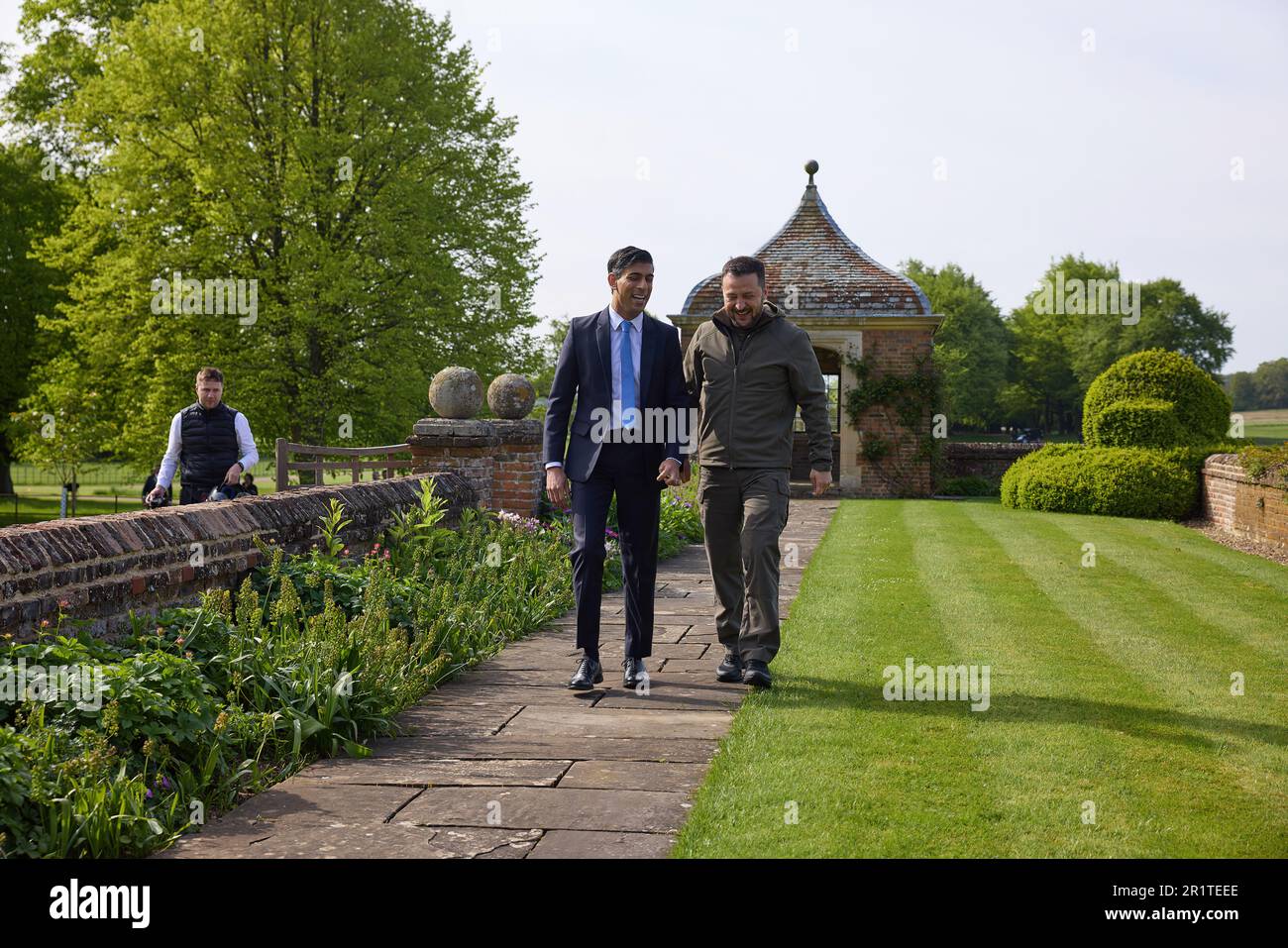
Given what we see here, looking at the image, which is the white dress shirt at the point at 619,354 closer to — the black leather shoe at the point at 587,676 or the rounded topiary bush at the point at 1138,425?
the black leather shoe at the point at 587,676

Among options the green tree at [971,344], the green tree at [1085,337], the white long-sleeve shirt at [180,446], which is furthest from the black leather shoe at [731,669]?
the green tree at [971,344]

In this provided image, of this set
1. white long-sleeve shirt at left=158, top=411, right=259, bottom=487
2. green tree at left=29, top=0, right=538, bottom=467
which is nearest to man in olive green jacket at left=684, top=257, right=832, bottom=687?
white long-sleeve shirt at left=158, top=411, right=259, bottom=487

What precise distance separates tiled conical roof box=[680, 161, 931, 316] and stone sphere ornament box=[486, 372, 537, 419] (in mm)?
11688

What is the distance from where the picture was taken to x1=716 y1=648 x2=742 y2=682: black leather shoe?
5.60m

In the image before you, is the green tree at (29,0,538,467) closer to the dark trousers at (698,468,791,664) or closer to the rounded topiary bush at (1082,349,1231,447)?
the rounded topiary bush at (1082,349,1231,447)

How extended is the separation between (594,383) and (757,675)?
1.63 metres

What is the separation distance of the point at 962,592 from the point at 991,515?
824cm

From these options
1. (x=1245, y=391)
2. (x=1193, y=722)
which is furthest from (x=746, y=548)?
(x=1245, y=391)

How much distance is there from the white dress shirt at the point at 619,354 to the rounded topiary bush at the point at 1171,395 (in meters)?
14.0

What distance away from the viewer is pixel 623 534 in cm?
550

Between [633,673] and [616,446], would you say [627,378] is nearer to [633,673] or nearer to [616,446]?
[616,446]

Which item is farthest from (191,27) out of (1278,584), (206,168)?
(1278,584)

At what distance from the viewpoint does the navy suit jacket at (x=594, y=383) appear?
542 cm

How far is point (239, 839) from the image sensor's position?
336cm
